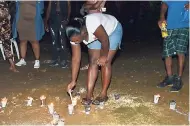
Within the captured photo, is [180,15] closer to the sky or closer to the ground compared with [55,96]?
closer to the sky

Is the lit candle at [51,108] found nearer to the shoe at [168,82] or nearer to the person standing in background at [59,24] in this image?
the shoe at [168,82]

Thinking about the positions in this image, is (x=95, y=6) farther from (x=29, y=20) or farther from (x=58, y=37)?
(x=58, y=37)

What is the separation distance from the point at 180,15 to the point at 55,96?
2.45m

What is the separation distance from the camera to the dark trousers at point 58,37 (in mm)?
6824

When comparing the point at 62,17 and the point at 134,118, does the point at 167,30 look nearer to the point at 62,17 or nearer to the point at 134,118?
the point at 134,118

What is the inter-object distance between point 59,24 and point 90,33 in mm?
2568

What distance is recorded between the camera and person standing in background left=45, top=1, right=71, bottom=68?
6734 mm

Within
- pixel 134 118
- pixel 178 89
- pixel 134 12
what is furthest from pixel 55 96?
pixel 134 12

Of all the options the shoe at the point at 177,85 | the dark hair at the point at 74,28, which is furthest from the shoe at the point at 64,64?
the dark hair at the point at 74,28

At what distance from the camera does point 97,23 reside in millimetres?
4348

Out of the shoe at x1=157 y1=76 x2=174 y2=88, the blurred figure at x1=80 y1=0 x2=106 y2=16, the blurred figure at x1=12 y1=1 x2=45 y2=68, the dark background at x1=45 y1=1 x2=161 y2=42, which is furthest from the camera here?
the dark background at x1=45 y1=1 x2=161 y2=42

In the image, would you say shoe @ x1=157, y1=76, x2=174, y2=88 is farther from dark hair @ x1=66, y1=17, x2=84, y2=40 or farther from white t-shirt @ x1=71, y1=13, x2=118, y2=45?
dark hair @ x1=66, y1=17, x2=84, y2=40

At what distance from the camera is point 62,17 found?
681cm

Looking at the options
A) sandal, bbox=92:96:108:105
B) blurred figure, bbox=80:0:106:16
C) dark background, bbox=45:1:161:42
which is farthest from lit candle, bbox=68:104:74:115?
dark background, bbox=45:1:161:42
